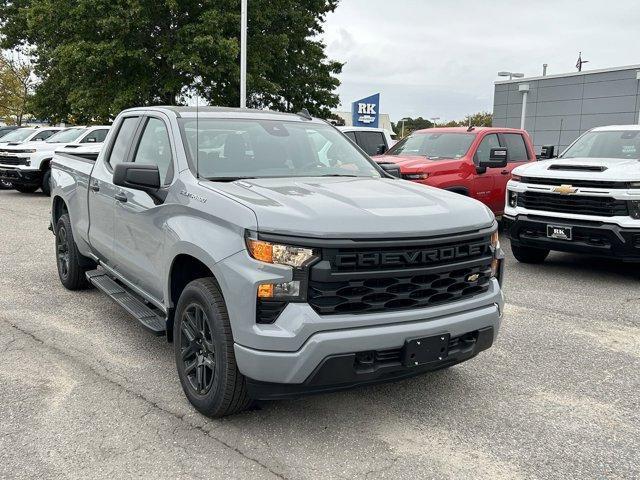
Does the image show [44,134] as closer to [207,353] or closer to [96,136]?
[96,136]

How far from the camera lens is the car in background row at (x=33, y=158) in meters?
15.4

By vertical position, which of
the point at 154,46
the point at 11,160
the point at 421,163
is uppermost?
the point at 154,46

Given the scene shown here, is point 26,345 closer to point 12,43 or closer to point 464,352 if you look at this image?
point 464,352

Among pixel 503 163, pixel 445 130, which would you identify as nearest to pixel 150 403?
pixel 503 163

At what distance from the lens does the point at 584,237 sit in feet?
23.5

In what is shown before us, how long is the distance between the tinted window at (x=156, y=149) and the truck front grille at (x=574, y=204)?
16.3 feet

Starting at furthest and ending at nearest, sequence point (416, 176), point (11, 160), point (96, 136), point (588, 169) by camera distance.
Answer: point (96, 136) → point (11, 160) → point (416, 176) → point (588, 169)

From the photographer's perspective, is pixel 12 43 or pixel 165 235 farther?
pixel 12 43

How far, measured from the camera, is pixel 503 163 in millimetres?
9125

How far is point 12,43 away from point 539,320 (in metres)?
29.0

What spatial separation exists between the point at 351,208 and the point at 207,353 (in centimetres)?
116

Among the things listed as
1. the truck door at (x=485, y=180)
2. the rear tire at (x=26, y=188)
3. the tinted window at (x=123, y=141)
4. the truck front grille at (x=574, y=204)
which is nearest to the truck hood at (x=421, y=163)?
the truck door at (x=485, y=180)

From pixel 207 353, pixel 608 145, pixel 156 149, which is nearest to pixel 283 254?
pixel 207 353

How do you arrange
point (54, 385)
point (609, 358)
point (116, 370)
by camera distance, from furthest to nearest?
point (609, 358), point (116, 370), point (54, 385)
